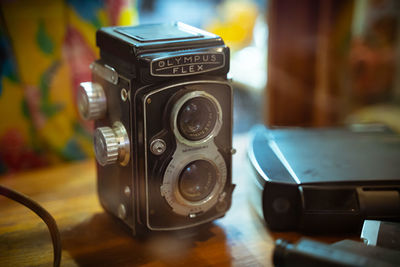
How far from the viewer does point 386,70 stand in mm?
1248

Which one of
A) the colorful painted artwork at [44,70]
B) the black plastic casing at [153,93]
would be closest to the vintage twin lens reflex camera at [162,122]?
the black plastic casing at [153,93]

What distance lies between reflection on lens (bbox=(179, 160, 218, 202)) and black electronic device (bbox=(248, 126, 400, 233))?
0.07m

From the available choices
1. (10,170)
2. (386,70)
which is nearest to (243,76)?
Answer: (386,70)

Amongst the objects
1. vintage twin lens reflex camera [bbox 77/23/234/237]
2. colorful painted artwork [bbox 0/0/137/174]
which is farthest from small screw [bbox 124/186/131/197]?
colorful painted artwork [bbox 0/0/137/174]

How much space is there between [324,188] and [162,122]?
22 cm

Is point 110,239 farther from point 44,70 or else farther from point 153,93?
point 44,70

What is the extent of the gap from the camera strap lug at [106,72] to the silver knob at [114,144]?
5cm

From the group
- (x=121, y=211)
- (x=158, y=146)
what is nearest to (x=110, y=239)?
(x=121, y=211)

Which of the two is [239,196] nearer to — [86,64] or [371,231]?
[371,231]

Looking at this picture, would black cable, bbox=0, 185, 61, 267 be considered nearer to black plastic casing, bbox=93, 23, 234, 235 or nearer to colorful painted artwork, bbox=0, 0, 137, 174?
black plastic casing, bbox=93, 23, 234, 235

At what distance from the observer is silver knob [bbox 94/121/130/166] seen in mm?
600

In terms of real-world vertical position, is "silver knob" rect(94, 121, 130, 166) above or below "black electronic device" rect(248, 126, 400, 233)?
above

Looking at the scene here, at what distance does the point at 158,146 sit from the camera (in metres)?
0.59

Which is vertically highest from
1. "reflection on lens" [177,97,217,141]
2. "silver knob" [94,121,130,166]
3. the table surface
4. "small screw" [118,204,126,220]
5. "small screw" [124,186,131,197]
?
"reflection on lens" [177,97,217,141]
